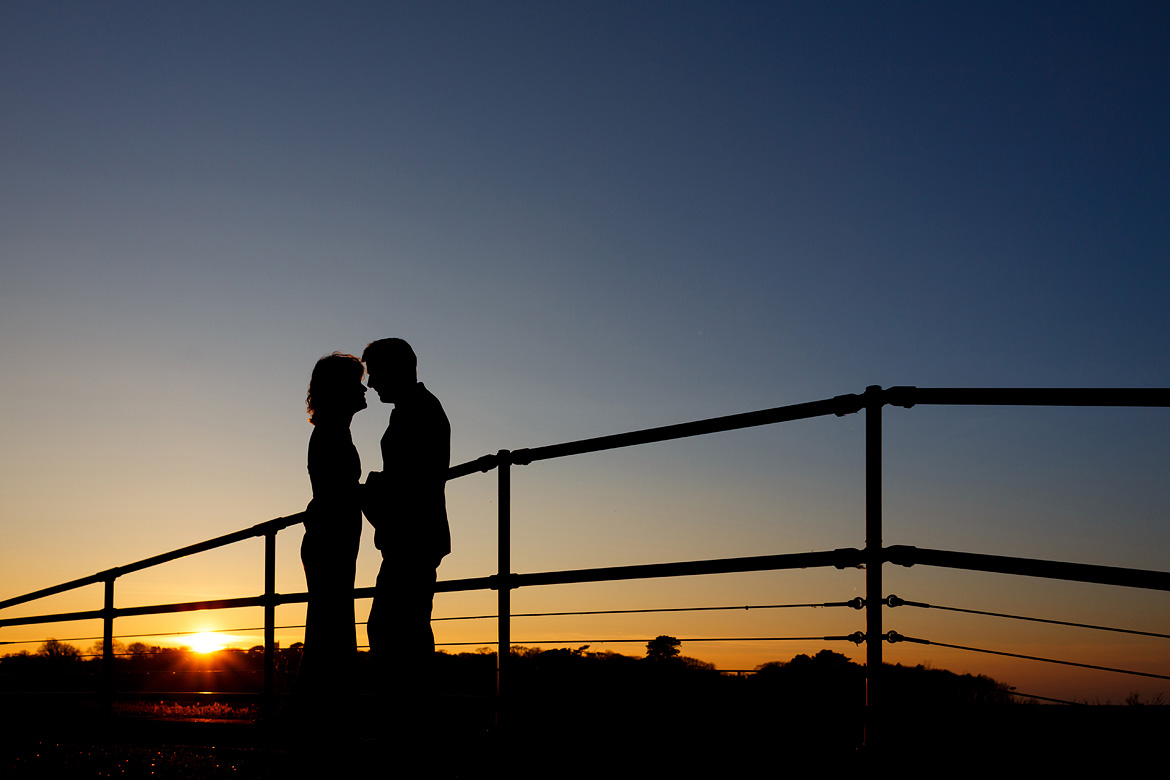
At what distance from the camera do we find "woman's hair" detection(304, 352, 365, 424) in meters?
4.77

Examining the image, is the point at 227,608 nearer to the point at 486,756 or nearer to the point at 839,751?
the point at 486,756

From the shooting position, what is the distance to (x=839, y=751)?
344 centimetres

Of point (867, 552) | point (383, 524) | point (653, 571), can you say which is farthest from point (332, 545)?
point (867, 552)

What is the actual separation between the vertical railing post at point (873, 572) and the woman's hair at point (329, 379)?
7.52 feet

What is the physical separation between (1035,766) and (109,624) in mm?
6777

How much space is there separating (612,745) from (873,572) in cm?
124

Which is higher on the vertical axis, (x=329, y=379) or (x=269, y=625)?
(x=329, y=379)

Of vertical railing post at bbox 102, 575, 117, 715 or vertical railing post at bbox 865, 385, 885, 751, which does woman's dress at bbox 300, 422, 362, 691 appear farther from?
vertical railing post at bbox 102, 575, 117, 715

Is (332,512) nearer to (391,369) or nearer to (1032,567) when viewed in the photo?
(391,369)

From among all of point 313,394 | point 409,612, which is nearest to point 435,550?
point 409,612

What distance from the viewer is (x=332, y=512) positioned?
15.5 feet

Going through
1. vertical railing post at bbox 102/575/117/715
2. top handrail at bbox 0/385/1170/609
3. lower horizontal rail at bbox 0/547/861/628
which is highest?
top handrail at bbox 0/385/1170/609

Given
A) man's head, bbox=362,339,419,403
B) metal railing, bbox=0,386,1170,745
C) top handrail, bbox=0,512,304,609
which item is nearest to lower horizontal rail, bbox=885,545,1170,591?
metal railing, bbox=0,386,1170,745

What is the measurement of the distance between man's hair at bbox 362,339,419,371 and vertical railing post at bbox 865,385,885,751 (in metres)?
2.08
